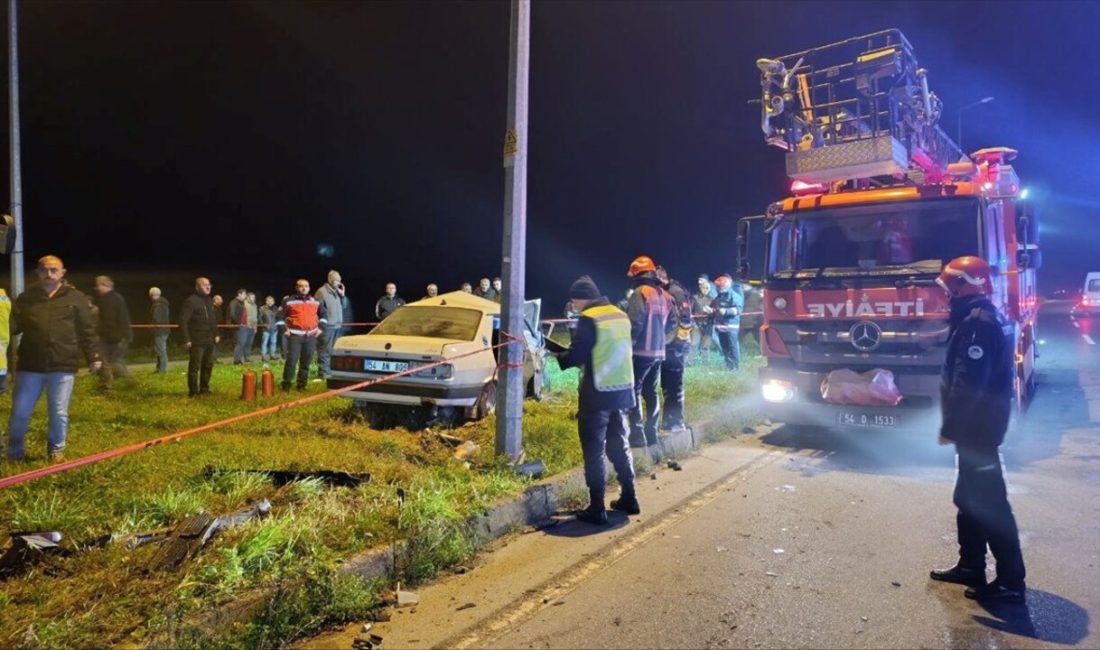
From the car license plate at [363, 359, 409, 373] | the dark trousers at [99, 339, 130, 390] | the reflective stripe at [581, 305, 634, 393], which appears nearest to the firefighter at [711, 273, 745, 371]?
the car license plate at [363, 359, 409, 373]

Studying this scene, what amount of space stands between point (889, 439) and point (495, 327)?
4.62 m

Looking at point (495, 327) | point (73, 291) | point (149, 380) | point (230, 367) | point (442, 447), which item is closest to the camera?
point (73, 291)

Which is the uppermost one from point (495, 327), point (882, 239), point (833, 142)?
point (833, 142)

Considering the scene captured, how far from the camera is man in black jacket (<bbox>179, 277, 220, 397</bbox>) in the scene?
32.1ft

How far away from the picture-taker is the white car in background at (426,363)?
7.68 meters

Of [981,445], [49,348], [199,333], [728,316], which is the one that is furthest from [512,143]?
[728,316]

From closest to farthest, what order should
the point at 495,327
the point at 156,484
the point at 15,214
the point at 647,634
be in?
1. the point at 647,634
2. the point at 156,484
3. the point at 495,327
4. the point at 15,214

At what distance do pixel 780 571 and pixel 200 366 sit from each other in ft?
27.8

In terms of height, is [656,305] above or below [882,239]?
below

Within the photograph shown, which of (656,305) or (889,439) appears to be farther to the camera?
(889,439)

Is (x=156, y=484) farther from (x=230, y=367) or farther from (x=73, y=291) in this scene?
(x=230, y=367)

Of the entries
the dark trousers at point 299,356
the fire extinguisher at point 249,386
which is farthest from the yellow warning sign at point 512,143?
the dark trousers at point 299,356

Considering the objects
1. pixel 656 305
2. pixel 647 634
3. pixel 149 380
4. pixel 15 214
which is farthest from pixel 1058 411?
pixel 15 214

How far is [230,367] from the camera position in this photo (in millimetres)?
14531
